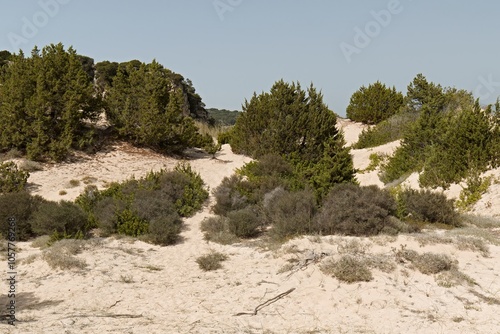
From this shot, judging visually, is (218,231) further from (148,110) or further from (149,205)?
(148,110)

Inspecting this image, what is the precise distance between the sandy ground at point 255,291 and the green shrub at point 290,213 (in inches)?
22.0

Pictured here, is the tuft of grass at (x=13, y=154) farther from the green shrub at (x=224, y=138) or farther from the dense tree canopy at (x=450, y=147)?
the dense tree canopy at (x=450, y=147)

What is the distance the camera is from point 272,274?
25.9ft

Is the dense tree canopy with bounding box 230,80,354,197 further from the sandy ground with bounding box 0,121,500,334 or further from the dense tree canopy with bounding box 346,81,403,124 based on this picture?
the dense tree canopy with bounding box 346,81,403,124

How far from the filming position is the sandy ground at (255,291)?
5855mm

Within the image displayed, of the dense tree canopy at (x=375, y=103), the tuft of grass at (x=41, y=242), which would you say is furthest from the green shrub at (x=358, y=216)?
the dense tree canopy at (x=375, y=103)

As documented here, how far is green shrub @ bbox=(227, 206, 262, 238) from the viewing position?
1079 centimetres

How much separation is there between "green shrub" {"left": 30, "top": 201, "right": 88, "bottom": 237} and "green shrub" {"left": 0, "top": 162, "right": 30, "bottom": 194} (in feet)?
10.4

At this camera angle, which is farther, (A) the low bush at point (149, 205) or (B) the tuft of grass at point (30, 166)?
(B) the tuft of grass at point (30, 166)

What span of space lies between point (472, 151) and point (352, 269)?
927 centimetres

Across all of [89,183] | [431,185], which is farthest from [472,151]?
[89,183]

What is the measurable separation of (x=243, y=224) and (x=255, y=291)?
3.68 metres

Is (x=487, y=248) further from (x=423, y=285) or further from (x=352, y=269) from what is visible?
(x=352, y=269)

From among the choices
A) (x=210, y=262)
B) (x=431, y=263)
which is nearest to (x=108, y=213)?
(x=210, y=262)
